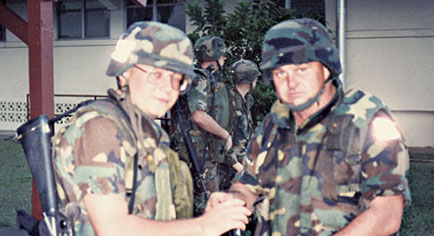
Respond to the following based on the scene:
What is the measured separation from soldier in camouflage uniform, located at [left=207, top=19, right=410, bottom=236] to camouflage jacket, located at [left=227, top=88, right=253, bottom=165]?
119 inches

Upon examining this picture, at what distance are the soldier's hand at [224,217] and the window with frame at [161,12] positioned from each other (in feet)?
44.9

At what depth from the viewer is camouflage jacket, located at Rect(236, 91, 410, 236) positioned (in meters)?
1.99

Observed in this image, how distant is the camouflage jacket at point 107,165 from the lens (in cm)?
178

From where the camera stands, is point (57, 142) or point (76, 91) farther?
point (76, 91)

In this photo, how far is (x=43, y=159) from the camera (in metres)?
2.10

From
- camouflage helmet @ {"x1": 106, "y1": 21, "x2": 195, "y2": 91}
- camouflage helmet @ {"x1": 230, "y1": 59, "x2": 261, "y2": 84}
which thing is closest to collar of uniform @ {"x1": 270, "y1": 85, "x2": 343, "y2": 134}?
camouflage helmet @ {"x1": 106, "y1": 21, "x2": 195, "y2": 91}

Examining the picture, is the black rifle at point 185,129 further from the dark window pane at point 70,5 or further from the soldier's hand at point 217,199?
the dark window pane at point 70,5

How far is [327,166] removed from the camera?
2.13 meters

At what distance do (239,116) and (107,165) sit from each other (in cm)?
384

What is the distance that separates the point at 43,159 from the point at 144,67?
515 mm

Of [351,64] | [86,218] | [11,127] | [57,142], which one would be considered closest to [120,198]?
[86,218]

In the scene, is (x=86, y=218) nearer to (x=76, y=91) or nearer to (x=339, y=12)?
(x=339, y=12)

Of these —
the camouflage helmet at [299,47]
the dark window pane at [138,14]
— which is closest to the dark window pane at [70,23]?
the dark window pane at [138,14]

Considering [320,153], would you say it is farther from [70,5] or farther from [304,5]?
[70,5]
